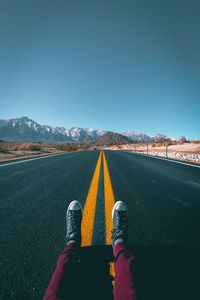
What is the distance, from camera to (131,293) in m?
1.11

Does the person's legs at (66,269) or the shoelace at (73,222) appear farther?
the shoelace at (73,222)

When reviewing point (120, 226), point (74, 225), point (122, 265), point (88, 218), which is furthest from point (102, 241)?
point (88, 218)

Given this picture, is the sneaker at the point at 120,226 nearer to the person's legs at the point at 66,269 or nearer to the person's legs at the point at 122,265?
the person's legs at the point at 122,265

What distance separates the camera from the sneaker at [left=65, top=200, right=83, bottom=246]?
1719mm

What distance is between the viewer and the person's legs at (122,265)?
112 centimetres

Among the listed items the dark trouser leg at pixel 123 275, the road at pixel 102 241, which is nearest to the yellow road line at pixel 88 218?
the road at pixel 102 241

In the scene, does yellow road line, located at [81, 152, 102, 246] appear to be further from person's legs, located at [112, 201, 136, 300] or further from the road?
person's legs, located at [112, 201, 136, 300]

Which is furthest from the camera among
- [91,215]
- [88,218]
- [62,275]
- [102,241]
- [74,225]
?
[91,215]

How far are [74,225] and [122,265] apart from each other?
2.41 ft

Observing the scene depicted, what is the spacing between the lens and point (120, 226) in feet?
6.15

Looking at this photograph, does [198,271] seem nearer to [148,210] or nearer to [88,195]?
[148,210]

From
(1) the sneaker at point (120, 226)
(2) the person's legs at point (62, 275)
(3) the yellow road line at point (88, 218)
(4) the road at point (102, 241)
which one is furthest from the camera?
(3) the yellow road line at point (88, 218)

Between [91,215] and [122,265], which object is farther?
[91,215]

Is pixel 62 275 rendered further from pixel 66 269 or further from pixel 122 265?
pixel 122 265
